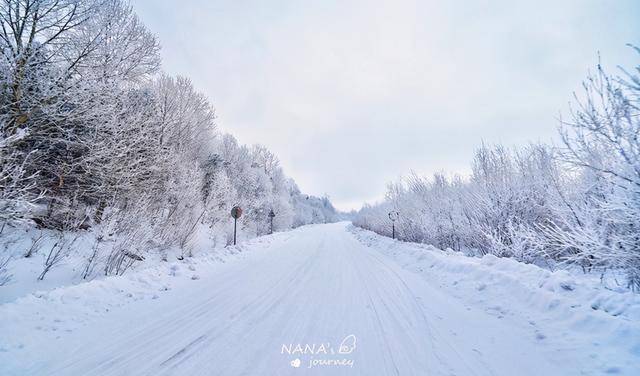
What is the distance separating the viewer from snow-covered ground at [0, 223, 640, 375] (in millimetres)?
2598

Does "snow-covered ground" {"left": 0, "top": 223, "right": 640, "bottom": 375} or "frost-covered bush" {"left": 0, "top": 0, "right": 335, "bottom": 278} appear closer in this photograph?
"snow-covered ground" {"left": 0, "top": 223, "right": 640, "bottom": 375}

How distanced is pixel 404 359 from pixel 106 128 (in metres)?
11.0

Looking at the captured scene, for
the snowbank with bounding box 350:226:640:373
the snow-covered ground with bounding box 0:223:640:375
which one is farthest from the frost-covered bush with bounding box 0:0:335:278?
the snowbank with bounding box 350:226:640:373

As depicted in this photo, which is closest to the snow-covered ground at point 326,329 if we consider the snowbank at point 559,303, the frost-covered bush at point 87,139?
the snowbank at point 559,303

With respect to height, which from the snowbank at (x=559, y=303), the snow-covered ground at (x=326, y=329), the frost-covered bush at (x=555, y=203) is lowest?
the snow-covered ground at (x=326, y=329)

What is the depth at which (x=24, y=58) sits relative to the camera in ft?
20.9

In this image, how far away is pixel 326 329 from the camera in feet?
11.4

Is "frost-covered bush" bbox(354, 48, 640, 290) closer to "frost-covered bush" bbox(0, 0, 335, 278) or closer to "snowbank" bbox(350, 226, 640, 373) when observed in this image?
"snowbank" bbox(350, 226, 640, 373)

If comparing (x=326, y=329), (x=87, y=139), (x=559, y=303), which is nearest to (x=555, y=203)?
(x=559, y=303)

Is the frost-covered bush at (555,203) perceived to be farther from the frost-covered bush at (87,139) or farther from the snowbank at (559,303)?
the frost-covered bush at (87,139)

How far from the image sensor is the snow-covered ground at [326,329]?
8.52 ft

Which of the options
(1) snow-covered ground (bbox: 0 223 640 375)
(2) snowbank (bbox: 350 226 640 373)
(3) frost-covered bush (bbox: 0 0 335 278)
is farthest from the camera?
(3) frost-covered bush (bbox: 0 0 335 278)

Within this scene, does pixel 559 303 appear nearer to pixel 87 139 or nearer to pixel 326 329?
pixel 326 329

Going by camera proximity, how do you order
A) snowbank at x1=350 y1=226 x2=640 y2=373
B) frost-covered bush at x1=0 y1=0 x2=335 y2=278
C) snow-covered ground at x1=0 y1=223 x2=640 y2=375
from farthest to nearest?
frost-covered bush at x1=0 y1=0 x2=335 y2=278, snowbank at x1=350 y1=226 x2=640 y2=373, snow-covered ground at x1=0 y1=223 x2=640 y2=375
